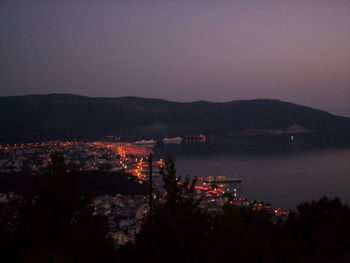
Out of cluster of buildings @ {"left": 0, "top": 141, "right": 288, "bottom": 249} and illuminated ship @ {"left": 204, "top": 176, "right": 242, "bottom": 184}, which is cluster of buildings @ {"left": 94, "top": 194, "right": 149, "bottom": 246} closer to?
cluster of buildings @ {"left": 0, "top": 141, "right": 288, "bottom": 249}

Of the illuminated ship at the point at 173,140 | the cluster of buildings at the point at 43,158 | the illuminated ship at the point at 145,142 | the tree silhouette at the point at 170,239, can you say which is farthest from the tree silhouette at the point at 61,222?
A: the illuminated ship at the point at 173,140

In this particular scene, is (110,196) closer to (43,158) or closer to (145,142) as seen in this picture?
(43,158)

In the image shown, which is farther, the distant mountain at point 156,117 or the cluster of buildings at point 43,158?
the distant mountain at point 156,117

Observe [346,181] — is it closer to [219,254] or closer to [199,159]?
[199,159]

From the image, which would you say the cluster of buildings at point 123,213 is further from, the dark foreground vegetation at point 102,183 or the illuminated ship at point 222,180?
the illuminated ship at point 222,180

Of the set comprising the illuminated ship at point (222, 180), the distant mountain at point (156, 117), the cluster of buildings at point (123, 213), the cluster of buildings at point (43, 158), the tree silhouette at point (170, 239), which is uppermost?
the distant mountain at point (156, 117)

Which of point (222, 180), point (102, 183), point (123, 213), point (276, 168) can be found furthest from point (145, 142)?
point (123, 213)

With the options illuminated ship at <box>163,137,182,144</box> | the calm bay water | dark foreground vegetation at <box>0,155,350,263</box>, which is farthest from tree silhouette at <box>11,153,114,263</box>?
illuminated ship at <box>163,137,182,144</box>
